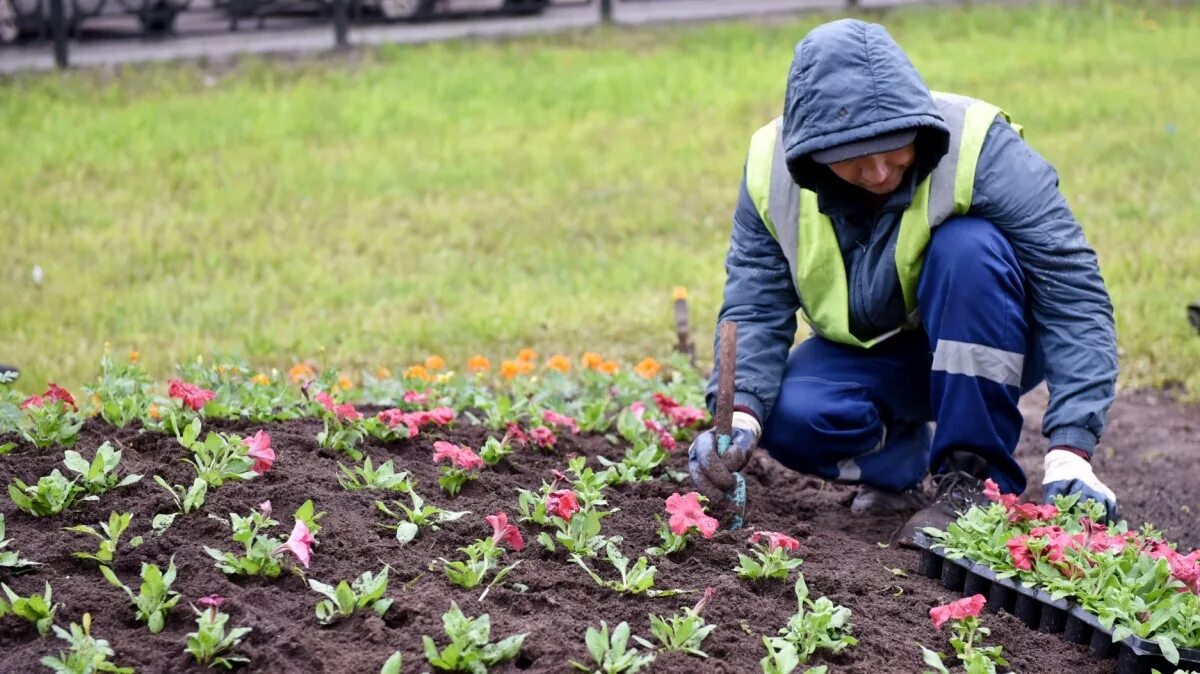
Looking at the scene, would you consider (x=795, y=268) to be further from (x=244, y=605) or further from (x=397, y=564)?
(x=244, y=605)

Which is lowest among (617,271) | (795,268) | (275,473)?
(617,271)

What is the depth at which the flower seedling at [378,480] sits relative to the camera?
3.14 metres

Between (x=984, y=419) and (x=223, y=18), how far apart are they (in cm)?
845

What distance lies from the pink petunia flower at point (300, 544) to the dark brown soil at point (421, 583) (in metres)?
0.06

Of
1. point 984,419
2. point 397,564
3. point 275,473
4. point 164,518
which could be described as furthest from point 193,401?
point 984,419

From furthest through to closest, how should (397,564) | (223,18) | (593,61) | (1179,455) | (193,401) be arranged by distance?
(223,18) < (593,61) < (1179,455) < (193,401) < (397,564)

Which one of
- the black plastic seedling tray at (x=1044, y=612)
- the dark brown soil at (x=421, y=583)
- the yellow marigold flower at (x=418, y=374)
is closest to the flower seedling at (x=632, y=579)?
the dark brown soil at (x=421, y=583)

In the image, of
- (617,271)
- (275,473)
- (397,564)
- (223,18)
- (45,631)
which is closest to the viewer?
(45,631)

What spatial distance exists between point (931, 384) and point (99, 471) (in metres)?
1.91

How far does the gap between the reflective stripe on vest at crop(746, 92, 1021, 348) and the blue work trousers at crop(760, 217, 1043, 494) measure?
0.18 feet

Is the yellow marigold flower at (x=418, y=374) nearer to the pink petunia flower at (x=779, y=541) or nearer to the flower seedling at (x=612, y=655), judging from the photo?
the pink petunia flower at (x=779, y=541)

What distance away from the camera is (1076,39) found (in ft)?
34.4

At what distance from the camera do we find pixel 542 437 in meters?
3.70

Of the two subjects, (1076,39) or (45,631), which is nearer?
(45,631)
